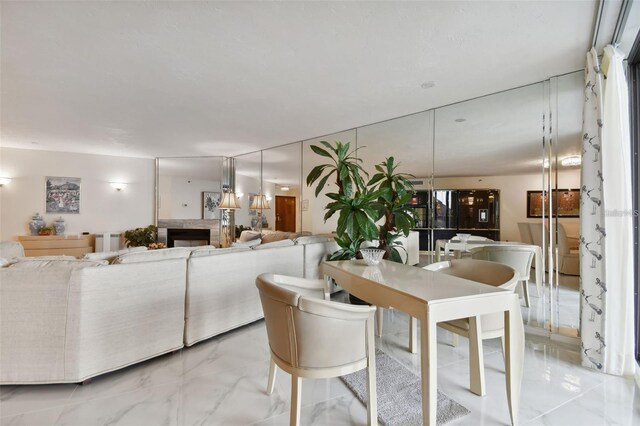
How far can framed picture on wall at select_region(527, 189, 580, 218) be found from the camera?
2.59 m

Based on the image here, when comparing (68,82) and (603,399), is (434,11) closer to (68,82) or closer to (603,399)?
(603,399)

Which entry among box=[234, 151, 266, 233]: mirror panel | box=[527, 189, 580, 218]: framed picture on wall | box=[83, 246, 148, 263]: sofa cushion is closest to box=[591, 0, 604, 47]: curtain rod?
box=[527, 189, 580, 218]: framed picture on wall

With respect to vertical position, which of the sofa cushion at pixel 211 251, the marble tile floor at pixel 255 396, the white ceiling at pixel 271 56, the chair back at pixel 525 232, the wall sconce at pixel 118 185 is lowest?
the marble tile floor at pixel 255 396

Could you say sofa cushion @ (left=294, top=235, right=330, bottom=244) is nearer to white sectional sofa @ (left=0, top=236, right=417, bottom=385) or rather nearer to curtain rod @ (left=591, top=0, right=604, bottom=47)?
white sectional sofa @ (left=0, top=236, right=417, bottom=385)

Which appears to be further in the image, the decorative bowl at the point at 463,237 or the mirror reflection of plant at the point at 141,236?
the mirror reflection of plant at the point at 141,236

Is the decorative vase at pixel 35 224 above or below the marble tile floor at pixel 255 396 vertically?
above

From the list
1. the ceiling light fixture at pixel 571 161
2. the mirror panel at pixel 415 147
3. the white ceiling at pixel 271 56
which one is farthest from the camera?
the mirror panel at pixel 415 147

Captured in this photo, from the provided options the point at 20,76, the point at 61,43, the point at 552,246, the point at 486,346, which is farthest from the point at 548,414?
the point at 20,76

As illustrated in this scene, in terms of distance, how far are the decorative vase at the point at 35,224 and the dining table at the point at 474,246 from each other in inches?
302

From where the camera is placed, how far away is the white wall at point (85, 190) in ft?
19.7

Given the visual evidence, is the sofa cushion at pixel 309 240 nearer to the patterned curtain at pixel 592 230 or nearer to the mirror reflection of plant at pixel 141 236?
the patterned curtain at pixel 592 230

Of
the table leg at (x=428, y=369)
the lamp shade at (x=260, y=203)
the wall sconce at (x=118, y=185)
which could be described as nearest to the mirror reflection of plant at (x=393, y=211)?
the table leg at (x=428, y=369)

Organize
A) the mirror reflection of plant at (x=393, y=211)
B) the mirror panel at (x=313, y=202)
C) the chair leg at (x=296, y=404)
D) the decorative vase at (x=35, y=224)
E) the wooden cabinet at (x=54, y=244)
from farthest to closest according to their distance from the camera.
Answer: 1. the decorative vase at (x=35, y=224)
2. the wooden cabinet at (x=54, y=244)
3. the mirror panel at (x=313, y=202)
4. the mirror reflection of plant at (x=393, y=211)
5. the chair leg at (x=296, y=404)

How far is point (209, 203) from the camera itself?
731 centimetres
